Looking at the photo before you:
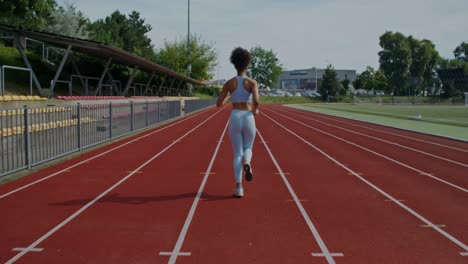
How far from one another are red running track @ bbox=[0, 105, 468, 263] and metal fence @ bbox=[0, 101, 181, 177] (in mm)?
694

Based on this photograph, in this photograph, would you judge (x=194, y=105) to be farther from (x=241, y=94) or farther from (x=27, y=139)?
(x=241, y=94)

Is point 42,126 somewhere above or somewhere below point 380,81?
below

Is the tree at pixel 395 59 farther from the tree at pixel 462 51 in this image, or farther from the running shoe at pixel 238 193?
the running shoe at pixel 238 193

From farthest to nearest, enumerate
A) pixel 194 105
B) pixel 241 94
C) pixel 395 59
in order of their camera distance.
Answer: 1. pixel 395 59
2. pixel 194 105
3. pixel 241 94

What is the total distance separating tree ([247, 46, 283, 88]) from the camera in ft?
438

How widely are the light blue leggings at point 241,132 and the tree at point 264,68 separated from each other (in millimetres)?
128134

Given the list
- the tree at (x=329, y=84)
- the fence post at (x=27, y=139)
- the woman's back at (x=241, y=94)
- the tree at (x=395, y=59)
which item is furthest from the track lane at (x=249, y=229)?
the tree at (x=395, y=59)

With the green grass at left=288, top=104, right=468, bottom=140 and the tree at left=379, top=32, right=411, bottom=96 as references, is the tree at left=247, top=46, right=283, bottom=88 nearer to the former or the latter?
the tree at left=379, top=32, right=411, bottom=96

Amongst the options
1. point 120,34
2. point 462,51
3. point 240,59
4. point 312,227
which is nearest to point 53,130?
point 240,59

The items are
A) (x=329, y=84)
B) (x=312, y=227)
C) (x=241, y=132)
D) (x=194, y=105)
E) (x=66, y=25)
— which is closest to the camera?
(x=312, y=227)

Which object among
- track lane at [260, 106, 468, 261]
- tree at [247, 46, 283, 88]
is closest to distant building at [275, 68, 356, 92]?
tree at [247, 46, 283, 88]

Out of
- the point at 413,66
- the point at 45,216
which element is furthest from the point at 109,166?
the point at 413,66

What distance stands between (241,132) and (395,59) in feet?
340

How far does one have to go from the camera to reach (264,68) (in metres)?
134
